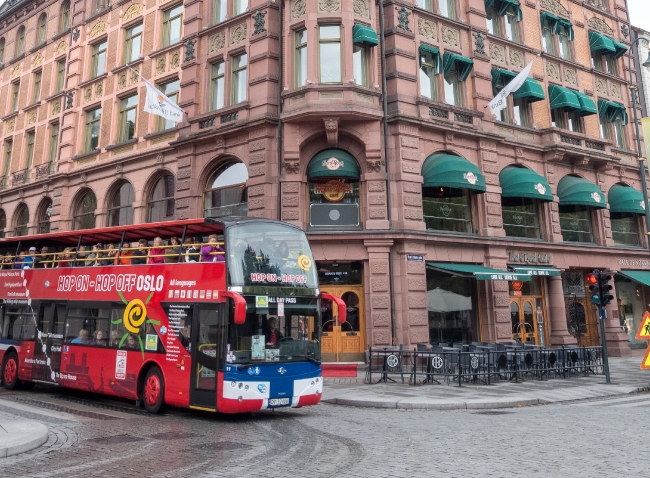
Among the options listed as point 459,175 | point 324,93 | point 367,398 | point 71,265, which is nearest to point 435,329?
point 459,175

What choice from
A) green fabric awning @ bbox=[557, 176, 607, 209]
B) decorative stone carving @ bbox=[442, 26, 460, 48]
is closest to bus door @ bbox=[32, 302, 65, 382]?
decorative stone carving @ bbox=[442, 26, 460, 48]

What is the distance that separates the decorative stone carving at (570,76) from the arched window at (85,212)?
972 inches

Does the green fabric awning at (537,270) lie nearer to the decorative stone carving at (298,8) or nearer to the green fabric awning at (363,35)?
the green fabric awning at (363,35)

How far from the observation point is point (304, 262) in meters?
11.5

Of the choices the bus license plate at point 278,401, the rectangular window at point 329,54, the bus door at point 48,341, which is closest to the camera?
the bus license plate at point 278,401

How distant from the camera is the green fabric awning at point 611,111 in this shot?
2856 cm

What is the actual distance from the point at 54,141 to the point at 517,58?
25.3 metres

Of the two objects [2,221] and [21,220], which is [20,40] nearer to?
[2,221]

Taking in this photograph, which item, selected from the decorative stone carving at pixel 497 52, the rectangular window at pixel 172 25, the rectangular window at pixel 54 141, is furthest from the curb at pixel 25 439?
the rectangular window at pixel 54 141

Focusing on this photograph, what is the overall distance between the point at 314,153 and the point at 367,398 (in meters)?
10.1

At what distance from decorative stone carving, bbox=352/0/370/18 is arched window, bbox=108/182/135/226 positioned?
1309 centimetres

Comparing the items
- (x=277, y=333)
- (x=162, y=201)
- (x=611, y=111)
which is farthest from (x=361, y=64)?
(x=611, y=111)

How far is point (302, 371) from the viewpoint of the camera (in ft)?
36.3

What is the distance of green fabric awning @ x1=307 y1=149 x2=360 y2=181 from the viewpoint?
64.2 ft
